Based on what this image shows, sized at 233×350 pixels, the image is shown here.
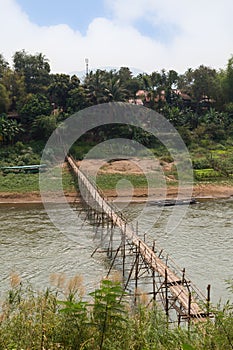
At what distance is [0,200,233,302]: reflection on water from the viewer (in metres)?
17.5

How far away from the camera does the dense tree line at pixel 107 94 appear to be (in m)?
43.8

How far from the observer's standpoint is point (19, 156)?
39281 mm

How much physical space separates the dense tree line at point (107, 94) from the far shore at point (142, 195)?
947cm

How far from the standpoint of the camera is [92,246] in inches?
842

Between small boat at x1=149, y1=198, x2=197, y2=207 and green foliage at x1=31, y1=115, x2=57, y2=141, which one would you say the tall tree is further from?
small boat at x1=149, y1=198, x2=197, y2=207

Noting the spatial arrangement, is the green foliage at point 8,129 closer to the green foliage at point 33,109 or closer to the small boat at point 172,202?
the green foliage at point 33,109

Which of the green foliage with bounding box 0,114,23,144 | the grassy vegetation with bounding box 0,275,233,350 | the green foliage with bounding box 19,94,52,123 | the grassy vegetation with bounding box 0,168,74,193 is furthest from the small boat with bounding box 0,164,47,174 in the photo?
the grassy vegetation with bounding box 0,275,233,350

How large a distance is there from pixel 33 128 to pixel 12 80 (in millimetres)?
7575

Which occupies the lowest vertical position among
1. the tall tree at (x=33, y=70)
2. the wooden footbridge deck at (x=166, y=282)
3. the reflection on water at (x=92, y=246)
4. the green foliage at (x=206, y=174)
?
the reflection on water at (x=92, y=246)

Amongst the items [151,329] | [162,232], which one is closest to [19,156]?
[162,232]

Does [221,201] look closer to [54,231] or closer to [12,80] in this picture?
[54,231]

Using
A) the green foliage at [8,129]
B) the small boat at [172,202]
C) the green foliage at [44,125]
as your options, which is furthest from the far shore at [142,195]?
the green foliage at [44,125]

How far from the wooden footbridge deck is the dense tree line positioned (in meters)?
20.5

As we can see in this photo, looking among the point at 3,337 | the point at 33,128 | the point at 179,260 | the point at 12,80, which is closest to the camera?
the point at 3,337
